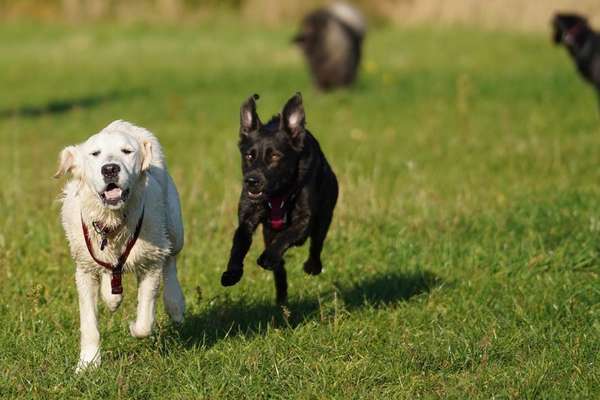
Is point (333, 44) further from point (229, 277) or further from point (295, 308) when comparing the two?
point (229, 277)

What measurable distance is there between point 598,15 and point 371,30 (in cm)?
697

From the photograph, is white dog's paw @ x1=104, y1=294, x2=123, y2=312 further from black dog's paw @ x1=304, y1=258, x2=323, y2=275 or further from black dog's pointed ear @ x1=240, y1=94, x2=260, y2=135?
black dog's paw @ x1=304, y1=258, x2=323, y2=275

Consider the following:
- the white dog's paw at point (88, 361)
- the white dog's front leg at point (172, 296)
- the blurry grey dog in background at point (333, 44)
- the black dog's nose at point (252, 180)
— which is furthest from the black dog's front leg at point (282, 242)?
the blurry grey dog in background at point (333, 44)

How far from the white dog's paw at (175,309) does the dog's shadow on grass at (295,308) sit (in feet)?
0.46

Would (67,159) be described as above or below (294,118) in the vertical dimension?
below

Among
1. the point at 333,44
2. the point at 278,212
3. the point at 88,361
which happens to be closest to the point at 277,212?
the point at 278,212

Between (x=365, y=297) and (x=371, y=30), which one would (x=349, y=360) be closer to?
(x=365, y=297)

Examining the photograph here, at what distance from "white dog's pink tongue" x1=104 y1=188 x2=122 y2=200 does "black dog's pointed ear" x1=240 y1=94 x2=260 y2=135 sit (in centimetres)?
102

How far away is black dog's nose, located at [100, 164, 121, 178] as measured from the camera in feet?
16.8

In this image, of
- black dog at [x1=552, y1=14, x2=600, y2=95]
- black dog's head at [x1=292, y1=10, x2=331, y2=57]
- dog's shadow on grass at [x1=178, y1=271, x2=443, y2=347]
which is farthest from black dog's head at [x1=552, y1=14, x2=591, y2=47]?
dog's shadow on grass at [x1=178, y1=271, x2=443, y2=347]

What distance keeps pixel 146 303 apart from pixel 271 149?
106cm

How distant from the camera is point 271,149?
5832mm

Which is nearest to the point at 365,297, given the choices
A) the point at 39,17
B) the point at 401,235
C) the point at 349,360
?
the point at 349,360

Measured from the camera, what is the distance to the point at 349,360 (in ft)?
18.4
